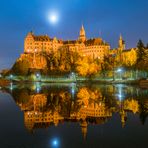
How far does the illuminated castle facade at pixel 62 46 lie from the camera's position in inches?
6802

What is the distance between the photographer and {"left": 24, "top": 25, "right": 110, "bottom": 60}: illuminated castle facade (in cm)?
17277

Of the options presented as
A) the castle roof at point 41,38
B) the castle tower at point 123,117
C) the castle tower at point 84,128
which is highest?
the castle roof at point 41,38

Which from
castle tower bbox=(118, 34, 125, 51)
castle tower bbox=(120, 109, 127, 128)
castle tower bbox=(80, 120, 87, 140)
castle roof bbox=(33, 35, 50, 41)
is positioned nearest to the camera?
castle tower bbox=(80, 120, 87, 140)

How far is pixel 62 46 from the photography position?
173 meters

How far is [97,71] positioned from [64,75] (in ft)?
69.8

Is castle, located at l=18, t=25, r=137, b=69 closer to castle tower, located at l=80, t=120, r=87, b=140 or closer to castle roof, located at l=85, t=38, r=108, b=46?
castle roof, located at l=85, t=38, r=108, b=46

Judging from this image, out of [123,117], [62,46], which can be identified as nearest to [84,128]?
[123,117]

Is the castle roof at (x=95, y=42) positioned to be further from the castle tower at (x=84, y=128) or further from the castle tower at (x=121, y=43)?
the castle tower at (x=84, y=128)

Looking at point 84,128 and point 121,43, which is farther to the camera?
point 121,43

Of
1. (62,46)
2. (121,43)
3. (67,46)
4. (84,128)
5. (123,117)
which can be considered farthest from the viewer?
(121,43)

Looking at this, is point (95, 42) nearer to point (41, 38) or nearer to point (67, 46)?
point (67, 46)

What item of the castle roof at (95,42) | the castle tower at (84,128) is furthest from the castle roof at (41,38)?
the castle tower at (84,128)

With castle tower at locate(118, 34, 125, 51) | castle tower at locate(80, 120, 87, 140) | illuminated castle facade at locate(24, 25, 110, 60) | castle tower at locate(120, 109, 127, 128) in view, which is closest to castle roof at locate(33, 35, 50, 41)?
illuminated castle facade at locate(24, 25, 110, 60)

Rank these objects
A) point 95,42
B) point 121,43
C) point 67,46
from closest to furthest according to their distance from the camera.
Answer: point 67,46
point 121,43
point 95,42
